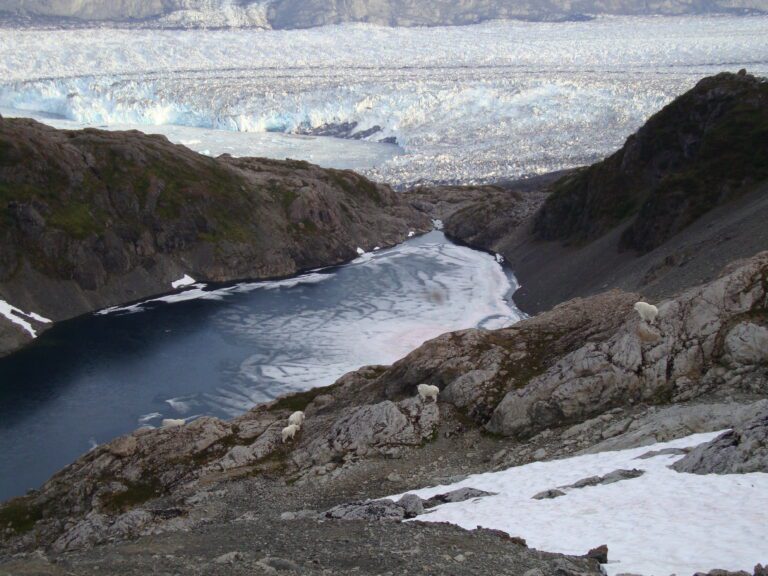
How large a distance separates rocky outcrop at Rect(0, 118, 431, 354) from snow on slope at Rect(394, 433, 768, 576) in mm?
81294

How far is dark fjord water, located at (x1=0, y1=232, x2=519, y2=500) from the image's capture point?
70.1 meters

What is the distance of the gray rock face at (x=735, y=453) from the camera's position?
21.0 m

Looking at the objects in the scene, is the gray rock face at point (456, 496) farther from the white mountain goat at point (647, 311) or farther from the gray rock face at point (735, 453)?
the white mountain goat at point (647, 311)

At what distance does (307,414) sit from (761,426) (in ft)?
87.0

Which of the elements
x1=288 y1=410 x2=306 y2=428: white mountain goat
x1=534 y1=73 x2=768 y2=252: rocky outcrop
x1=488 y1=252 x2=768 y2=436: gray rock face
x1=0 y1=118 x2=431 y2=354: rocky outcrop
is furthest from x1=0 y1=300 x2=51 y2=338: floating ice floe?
x1=488 y1=252 x2=768 y2=436: gray rock face

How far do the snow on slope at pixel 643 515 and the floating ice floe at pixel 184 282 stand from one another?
97440 millimetres

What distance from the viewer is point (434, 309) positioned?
10469cm

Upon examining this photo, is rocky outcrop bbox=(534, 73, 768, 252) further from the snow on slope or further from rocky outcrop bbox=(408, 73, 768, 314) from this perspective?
the snow on slope

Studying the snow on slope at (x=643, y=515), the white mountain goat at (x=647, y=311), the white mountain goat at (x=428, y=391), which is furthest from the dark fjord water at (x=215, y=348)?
the white mountain goat at (x=647, y=311)

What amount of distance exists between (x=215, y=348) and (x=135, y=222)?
129 feet

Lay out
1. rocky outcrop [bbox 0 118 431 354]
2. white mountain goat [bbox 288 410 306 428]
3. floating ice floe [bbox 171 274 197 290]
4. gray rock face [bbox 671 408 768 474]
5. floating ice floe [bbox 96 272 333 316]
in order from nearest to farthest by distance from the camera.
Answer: gray rock face [bbox 671 408 768 474] < white mountain goat [bbox 288 410 306 428] < rocky outcrop [bbox 0 118 431 354] < floating ice floe [bbox 96 272 333 316] < floating ice floe [bbox 171 274 197 290]

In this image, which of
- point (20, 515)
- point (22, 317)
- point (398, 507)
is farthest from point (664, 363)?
point (22, 317)

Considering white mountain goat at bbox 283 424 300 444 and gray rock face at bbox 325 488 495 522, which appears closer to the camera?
gray rock face at bbox 325 488 495 522

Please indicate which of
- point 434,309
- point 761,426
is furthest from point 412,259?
point 761,426
